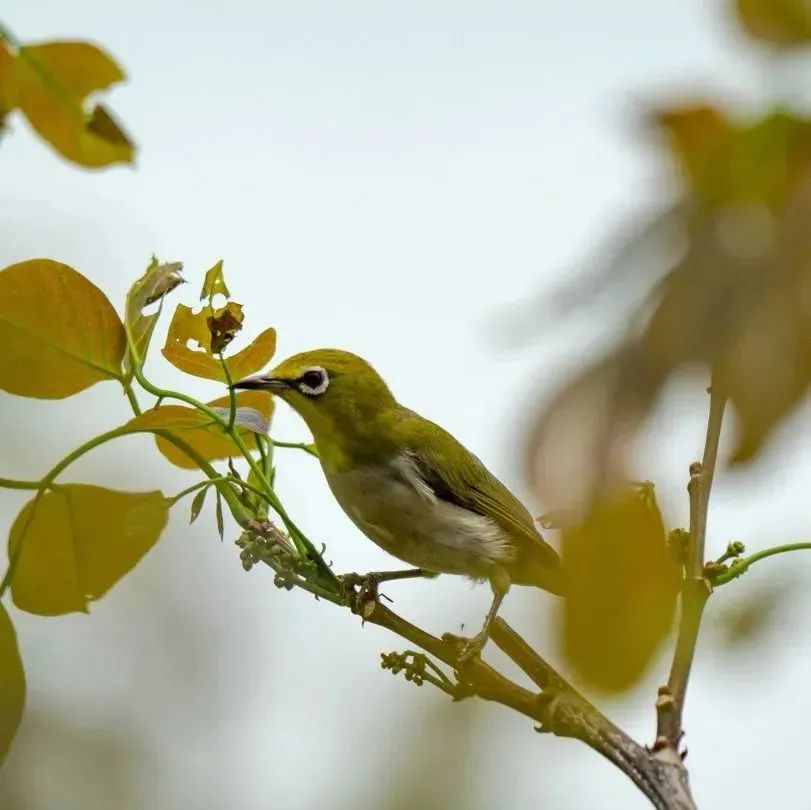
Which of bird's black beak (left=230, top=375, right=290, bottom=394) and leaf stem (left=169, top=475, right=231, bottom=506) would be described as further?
bird's black beak (left=230, top=375, right=290, bottom=394)

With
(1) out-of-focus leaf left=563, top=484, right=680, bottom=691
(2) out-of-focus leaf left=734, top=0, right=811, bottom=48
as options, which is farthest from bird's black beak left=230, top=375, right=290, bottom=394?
(2) out-of-focus leaf left=734, top=0, right=811, bottom=48

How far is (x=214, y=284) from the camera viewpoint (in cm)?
203

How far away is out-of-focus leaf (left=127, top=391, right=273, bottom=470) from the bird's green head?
0.91m

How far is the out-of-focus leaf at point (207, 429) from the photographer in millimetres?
1850

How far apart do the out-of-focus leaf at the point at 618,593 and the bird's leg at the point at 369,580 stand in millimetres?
1350

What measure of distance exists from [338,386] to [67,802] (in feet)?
4.98

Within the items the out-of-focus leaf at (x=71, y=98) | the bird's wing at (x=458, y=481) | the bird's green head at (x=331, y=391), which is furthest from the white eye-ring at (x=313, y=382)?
the out-of-focus leaf at (x=71, y=98)

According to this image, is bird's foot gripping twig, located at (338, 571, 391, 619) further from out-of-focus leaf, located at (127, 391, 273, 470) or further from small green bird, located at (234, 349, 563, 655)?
out-of-focus leaf, located at (127, 391, 273, 470)

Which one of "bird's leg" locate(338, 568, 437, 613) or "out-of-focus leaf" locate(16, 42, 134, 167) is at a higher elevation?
"bird's leg" locate(338, 568, 437, 613)

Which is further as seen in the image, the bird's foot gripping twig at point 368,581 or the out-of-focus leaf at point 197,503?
the bird's foot gripping twig at point 368,581

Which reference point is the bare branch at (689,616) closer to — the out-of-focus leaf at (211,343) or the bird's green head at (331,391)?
the out-of-focus leaf at (211,343)

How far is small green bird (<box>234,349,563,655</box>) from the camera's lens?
127 inches

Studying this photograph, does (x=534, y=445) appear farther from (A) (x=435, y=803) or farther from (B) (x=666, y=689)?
(A) (x=435, y=803)

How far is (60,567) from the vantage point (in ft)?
5.77
